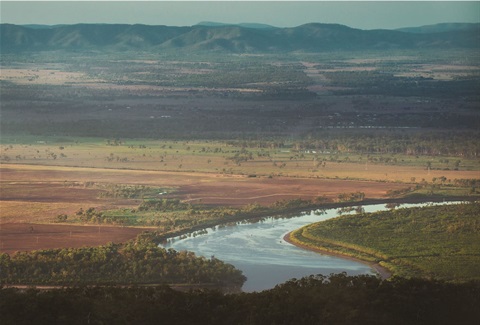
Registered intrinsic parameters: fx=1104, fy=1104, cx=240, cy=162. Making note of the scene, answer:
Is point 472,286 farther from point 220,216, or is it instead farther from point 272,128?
point 272,128

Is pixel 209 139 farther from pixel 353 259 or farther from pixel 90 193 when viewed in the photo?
pixel 353 259

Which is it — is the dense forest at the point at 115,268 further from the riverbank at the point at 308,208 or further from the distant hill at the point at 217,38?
the distant hill at the point at 217,38

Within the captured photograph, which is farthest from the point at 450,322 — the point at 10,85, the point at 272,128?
the point at 10,85

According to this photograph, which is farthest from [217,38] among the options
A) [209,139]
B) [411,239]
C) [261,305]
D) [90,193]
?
[261,305]

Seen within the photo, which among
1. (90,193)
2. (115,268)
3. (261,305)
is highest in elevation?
(90,193)

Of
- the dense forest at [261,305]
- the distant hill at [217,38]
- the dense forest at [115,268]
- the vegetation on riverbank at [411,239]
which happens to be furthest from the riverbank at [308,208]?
the distant hill at [217,38]

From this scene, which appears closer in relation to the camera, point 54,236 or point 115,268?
point 115,268
